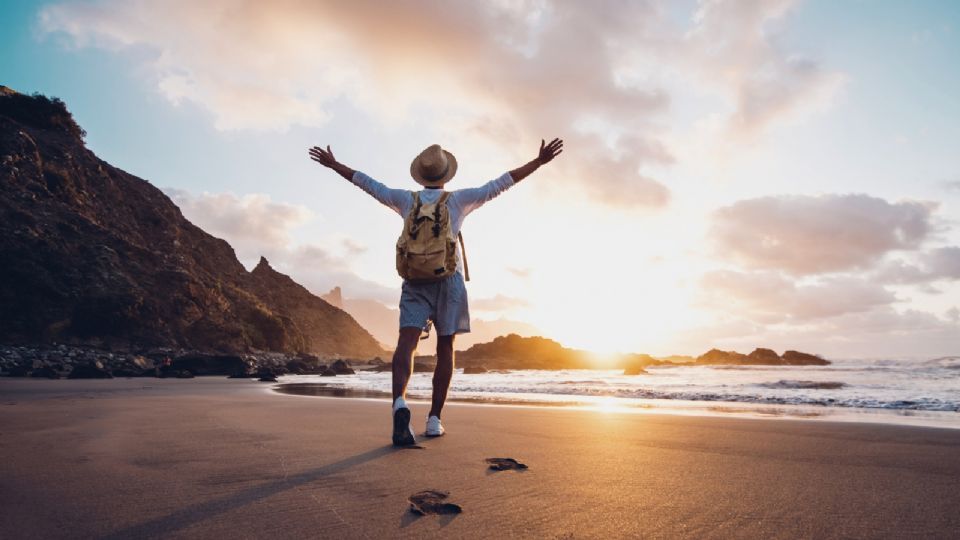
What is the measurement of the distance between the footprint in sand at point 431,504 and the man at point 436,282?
1.72m

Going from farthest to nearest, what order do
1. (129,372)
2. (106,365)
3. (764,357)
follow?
(764,357)
(106,365)
(129,372)

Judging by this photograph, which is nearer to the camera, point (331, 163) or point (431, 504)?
point (431, 504)

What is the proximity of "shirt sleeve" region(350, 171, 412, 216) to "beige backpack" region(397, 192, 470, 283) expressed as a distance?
29 cm

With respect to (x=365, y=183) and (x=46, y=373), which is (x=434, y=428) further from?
(x=46, y=373)

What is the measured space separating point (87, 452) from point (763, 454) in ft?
12.9

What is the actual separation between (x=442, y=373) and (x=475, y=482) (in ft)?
6.11

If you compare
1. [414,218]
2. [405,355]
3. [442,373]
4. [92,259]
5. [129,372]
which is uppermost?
[92,259]

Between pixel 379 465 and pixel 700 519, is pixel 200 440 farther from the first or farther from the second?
pixel 700 519

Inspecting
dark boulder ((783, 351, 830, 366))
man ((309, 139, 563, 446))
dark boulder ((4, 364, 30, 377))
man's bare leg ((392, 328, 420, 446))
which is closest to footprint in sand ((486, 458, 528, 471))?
man's bare leg ((392, 328, 420, 446))

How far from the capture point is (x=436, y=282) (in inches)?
160

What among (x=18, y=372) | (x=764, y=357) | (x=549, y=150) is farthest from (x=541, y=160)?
(x=764, y=357)

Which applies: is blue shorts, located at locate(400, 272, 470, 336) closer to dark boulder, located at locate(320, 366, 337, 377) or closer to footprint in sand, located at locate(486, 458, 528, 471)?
footprint in sand, located at locate(486, 458, 528, 471)

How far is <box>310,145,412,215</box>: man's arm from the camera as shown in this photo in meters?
4.29

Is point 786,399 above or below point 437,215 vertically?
below
